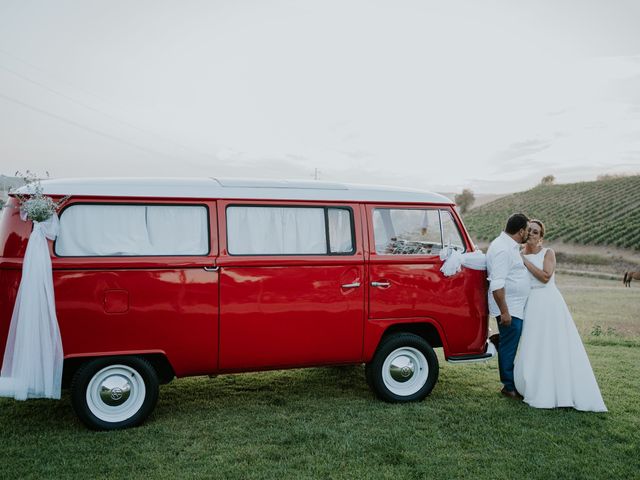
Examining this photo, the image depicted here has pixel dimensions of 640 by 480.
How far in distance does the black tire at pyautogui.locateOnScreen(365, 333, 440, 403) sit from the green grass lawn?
19cm

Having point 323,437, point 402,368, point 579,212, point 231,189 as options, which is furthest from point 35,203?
point 579,212

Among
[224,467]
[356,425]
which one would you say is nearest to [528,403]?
[356,425]

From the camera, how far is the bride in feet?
20.2

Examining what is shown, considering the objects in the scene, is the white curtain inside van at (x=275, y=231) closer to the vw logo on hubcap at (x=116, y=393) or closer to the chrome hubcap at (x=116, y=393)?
the chrome hubcap at (x=116, y=393)

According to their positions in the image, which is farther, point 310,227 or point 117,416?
point 310,227

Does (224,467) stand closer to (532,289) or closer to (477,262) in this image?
(477,262)

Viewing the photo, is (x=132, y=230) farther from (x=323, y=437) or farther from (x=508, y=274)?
(x=508, y=274)

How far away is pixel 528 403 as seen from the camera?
6.30 m

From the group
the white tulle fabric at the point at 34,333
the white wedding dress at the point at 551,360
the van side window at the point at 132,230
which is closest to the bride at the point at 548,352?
the white wedding dress at the point at 551,360

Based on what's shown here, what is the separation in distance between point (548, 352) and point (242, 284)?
11.6 feet

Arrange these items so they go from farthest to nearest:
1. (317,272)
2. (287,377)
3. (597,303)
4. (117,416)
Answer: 1. (597,303)
2. (287,377)
3. (317,272)
4. (117,416)

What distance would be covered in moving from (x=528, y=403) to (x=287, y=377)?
303cm

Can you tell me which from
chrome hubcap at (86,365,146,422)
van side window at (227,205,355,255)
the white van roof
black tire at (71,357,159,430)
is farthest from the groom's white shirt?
chrome hubcap at (86,365,146,422)

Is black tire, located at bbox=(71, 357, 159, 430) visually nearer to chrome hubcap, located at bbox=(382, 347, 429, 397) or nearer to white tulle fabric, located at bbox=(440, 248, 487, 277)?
chrome hubcap, located at bbox=(382, 347, 429, 397)
